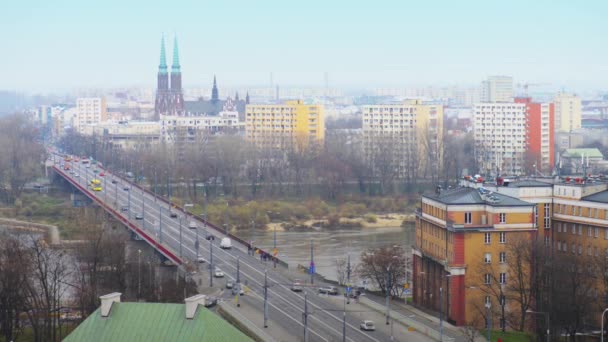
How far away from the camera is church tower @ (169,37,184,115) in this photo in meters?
103

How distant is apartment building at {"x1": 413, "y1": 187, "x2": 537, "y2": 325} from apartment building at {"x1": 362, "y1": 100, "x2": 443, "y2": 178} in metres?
36.4

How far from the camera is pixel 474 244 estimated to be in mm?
23703

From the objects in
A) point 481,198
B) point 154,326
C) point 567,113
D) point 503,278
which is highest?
point 481,198

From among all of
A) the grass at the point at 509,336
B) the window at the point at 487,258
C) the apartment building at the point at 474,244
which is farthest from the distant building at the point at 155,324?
the window at the point at 487,258

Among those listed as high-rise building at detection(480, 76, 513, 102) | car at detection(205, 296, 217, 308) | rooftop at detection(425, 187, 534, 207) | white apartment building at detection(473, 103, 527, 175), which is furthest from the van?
high-rise building at detection(480, 76, 513, 102)

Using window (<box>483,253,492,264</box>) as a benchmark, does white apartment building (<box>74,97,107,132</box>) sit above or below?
above

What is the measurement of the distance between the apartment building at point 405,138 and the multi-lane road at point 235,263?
15491mm

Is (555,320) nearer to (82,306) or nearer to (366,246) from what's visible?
(82,306)

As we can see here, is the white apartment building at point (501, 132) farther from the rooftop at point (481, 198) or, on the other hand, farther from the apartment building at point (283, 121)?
the rooftop at point (481, 198)

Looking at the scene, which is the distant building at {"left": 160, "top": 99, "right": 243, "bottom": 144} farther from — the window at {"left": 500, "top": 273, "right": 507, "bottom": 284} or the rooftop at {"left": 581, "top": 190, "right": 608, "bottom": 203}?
the window at {"left": 500, "top": 273, "right": 507, "bottom": 284}

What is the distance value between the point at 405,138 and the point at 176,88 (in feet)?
129

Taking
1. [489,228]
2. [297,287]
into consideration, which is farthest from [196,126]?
[489,228]

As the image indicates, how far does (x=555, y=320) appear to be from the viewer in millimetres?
21922

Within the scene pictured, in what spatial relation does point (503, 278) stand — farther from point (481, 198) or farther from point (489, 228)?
point (481, 198)
